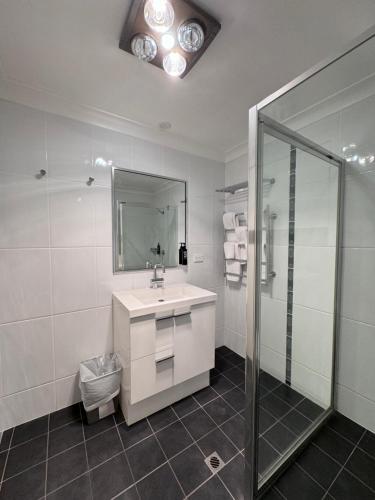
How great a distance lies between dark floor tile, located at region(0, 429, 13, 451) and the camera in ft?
3.82

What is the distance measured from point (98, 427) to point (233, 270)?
162 centimetres

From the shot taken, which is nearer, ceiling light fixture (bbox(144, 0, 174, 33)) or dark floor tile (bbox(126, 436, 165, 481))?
ceiling light fixture (bbox(144, 0, 174, 33))

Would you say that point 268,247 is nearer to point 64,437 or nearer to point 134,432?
point 134,432

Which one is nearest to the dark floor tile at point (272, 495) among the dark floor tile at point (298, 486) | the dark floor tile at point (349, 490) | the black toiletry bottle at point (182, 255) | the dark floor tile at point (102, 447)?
the dark floor tile at point (298, 486)

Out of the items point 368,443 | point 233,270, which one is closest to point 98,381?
point 233,270

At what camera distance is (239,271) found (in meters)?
2.00

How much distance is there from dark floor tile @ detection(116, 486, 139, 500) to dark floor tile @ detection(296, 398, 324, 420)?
103cm

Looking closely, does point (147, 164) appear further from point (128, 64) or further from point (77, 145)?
point (128, 64)

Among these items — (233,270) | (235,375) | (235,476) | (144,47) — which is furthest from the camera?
(233,270)

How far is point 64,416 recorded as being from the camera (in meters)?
1.38

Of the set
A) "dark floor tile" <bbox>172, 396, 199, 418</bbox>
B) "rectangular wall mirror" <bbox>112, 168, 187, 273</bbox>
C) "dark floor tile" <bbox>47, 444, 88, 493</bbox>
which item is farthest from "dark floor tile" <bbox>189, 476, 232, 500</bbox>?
"rectangular wall mirror" <bbox>112, 168, 187, 273</bbox>

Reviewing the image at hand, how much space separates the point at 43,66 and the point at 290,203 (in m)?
A: 1.66

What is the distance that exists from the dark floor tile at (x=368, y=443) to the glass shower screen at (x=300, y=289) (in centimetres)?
20

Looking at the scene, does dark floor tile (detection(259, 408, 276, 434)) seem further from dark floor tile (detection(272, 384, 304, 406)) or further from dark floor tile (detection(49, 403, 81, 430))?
dark floor tile (detection(49, 403, 81, 430))
